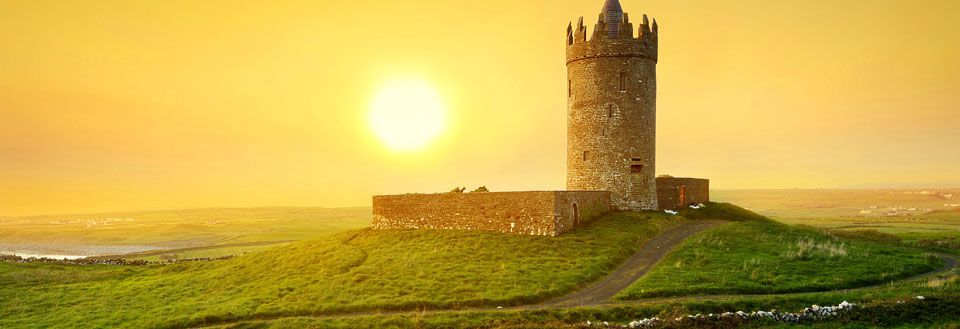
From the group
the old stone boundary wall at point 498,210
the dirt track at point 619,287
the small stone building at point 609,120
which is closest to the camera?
the dirt track at point 619,287

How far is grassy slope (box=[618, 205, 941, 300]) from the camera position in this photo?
76.0 feet

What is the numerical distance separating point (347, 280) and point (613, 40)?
2475 centimetres

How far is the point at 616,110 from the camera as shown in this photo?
40.3m

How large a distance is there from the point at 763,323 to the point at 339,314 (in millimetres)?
15749

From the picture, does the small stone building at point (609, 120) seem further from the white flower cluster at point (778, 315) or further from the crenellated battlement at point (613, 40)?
the white flower cluster at point (778, 315)

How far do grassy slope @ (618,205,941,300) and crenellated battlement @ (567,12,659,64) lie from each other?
1400 centimetres

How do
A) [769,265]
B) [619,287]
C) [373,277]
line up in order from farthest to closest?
[373,277]
[769,265]
[619,287]

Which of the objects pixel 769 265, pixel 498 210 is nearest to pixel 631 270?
pixel 769 265

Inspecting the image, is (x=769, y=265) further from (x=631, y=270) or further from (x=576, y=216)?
(x=576, y=216)

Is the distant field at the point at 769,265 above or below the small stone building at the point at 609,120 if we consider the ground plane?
below

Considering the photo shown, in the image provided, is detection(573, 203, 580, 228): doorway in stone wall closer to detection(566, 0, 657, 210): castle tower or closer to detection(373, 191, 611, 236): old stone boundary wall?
detection(373, 191, 611, 236): old stone boundary wall

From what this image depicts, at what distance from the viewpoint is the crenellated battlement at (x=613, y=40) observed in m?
40.3

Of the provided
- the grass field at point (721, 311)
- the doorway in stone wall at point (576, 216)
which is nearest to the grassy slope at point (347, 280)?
the doorway in stone wall at point (576, 216)

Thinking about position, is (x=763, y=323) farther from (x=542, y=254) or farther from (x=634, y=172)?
(x=634, y=172)
